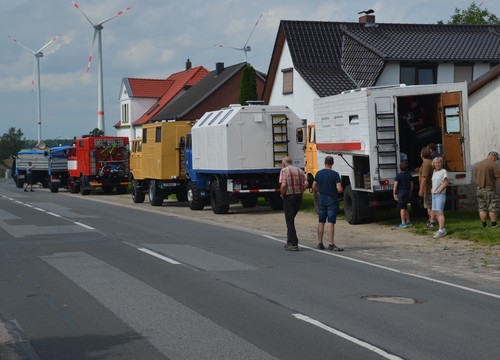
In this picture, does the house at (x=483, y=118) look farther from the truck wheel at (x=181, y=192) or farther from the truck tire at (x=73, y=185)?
the truck tire at (x=73, y=185)

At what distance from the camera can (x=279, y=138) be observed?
86.2ft

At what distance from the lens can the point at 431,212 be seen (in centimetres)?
1923

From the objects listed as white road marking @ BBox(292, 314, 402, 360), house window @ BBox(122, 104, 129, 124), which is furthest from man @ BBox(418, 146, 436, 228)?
house window @ BBox(122, 104, 129, 124)

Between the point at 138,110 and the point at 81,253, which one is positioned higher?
the point at 138,110

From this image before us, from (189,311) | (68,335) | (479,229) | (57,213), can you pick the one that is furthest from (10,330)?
(57,213)

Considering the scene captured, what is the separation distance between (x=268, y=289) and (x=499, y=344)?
149 inches

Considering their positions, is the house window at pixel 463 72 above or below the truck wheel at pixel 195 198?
above

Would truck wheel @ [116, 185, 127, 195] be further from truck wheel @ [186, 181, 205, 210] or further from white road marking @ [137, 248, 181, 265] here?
white road marking @ [137, 248, 181, 265]

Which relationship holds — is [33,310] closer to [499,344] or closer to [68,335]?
[68,335]

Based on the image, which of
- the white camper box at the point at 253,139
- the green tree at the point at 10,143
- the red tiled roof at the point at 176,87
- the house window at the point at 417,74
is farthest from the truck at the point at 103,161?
the green tree at the point at 10,143

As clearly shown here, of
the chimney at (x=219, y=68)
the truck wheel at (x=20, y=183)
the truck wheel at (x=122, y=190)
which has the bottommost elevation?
the truck wheel at (x=122, y=190)

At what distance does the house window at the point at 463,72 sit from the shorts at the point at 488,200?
2341 cm

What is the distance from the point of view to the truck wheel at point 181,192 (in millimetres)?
32506

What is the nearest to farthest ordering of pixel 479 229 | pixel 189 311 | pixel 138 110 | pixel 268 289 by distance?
pixel 189 311 → pixel 268 289 → pixel 479 229 → pixel 138 110
